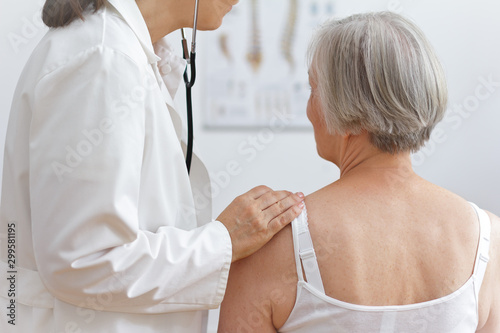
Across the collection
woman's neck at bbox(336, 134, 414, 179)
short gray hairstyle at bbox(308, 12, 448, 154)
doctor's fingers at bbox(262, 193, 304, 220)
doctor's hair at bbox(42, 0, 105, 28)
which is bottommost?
doctor's fingers at bbox(262, 193, 304, 220)

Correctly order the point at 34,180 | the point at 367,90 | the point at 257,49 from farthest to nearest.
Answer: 1. the point at 257,49
2. the point at 367,90
3. the point at 34,180

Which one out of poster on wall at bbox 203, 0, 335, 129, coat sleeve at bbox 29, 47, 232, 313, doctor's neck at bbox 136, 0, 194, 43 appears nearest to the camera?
coat sleeve at bbox 29, 47, 232, 313

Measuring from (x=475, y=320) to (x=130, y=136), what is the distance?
0.74m

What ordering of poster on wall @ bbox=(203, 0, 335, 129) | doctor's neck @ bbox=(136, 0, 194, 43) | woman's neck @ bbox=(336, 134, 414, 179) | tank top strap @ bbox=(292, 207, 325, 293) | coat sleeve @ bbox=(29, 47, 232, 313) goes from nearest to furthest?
coat sleeve @ bbox=(29, 47, 232, 313) < tank top strap @ bbox=(292, 207, 325, 293) < woman's neck @ bbox=(336, 134, 414, 179) < doctor's neck @ bbox=(136, 0, 194, 43) < poster on wall @ bbox=(203, 0, 335, 129)

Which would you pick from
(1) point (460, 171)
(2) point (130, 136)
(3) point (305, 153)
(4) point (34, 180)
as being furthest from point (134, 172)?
(1) point (460, 171)

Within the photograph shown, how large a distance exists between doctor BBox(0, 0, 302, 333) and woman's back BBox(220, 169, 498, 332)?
0.19 feet

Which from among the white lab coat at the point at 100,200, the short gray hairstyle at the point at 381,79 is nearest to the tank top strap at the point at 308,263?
the white lab coat at the point at 100,200

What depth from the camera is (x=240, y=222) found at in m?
1.03

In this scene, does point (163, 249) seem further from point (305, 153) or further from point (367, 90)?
point (305, 153)

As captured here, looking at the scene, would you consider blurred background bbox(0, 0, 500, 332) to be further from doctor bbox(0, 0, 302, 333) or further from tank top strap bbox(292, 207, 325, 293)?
tank top strap bbox(292, 207, 325, 293)

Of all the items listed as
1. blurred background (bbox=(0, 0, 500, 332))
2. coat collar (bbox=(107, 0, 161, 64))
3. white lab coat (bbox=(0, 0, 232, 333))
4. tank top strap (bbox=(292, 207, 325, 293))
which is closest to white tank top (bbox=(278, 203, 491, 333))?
tank top strap (bbox=(292, 207, 325, 293))

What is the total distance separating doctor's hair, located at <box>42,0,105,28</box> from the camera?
3.33ft

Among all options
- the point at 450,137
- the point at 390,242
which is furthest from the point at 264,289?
the point at 450,137

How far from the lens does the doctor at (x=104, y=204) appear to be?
873mm
